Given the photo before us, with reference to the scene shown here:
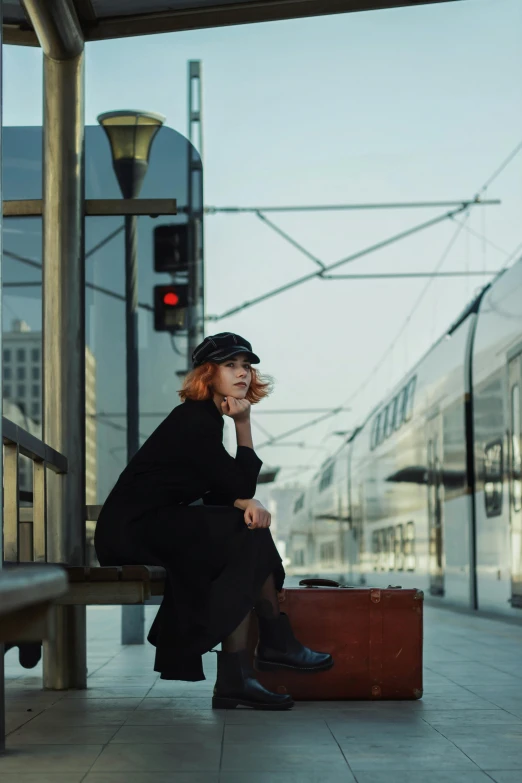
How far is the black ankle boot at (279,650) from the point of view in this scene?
15.6ft

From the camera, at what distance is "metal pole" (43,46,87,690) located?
5602mm

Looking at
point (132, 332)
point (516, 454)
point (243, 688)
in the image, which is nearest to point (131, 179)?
point (132, 332)

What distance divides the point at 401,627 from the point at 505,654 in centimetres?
257

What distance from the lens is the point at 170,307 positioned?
7688 mm

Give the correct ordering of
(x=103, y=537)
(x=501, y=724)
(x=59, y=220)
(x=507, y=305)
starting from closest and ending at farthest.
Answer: (x=501, y=724), (x=103, y=537), (x=59, y=220), (x=507, y=305)

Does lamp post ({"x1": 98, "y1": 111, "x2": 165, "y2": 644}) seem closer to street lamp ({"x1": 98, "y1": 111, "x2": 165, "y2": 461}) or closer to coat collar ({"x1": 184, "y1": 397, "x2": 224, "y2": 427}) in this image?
street lamp ({"x1": 98, "y1": 111, "x2": 165, "y2": 461})

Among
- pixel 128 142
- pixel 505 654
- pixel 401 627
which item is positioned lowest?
pixel 505 654

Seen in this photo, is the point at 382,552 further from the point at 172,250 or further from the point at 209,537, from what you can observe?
the point at 209,537

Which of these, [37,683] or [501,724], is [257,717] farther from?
[37,683]

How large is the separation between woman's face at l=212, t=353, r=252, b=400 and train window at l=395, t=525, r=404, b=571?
1198 cm

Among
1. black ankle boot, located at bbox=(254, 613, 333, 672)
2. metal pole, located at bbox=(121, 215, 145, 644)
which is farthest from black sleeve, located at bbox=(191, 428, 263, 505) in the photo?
metal pole, located at bbox=(121, 215, 145, 644)

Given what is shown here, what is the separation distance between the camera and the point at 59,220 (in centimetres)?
573

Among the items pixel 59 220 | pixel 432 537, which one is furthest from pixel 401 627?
pixel 432 537

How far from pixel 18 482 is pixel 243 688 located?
1.18 m
